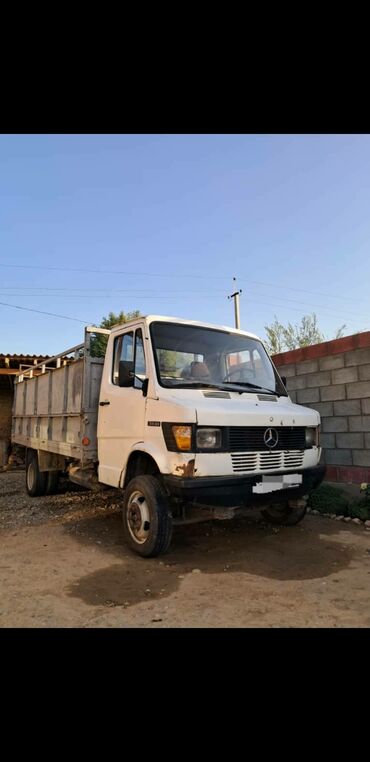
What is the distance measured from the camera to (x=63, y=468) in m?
7.12

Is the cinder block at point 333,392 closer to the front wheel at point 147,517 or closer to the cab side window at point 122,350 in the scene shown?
the cab side window at point 122,350

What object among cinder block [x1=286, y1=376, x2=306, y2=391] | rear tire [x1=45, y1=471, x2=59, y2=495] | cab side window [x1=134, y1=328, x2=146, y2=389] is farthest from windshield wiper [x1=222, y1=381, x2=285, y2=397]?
rear tire [x1=45, y1=471, x2=59, y2=495]

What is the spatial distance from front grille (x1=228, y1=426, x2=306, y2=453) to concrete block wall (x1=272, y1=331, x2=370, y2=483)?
6.07 ft

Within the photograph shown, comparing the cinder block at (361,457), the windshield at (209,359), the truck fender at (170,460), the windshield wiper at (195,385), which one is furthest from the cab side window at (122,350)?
the cinder block at (361,457)

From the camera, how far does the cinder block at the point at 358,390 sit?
19.1 feet

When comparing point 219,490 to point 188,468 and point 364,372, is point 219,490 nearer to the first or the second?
point 188,468

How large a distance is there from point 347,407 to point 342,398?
0.52 ft

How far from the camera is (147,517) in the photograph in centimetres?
406

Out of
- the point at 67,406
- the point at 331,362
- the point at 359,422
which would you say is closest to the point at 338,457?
the point at 359,422

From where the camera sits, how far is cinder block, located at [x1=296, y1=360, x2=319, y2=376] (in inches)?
263

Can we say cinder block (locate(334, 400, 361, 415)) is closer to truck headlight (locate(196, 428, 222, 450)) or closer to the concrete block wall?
the concrete block wall

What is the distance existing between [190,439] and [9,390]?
499 inches
